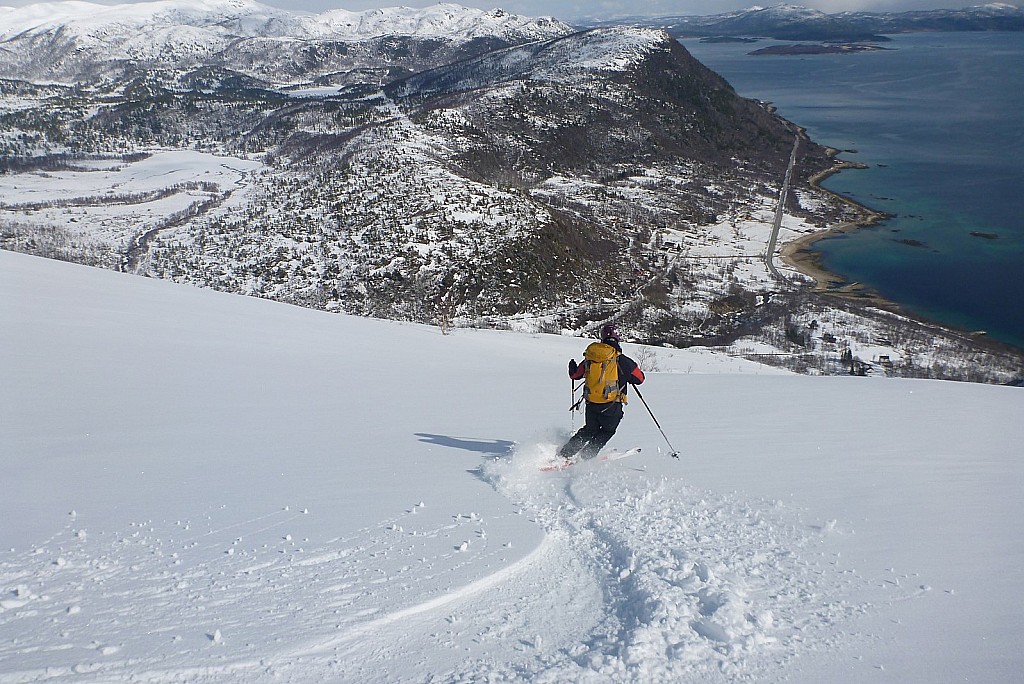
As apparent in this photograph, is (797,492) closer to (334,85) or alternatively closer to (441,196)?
(441,196)

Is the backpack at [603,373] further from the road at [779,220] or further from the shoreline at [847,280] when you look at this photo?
the road at [779,220]

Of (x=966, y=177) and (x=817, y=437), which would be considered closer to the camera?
(x=817, y=437)

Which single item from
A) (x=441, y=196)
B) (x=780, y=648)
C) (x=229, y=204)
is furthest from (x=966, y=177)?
(x=780, y=648)

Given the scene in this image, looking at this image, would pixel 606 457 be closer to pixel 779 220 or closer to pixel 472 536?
pixel 472 536

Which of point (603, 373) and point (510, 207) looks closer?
point (603, 373)

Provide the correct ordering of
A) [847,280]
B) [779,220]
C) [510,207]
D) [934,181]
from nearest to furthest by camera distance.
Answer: [847,280], [510,207], [779,220], [934,181]

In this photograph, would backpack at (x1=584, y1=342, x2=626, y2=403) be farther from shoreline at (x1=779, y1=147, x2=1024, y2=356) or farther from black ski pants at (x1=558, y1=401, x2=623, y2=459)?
shoreline at (x1=779, y1=147, x2=1024, y2=356)

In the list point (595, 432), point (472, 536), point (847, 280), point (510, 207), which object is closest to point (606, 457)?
point (595, 432)
